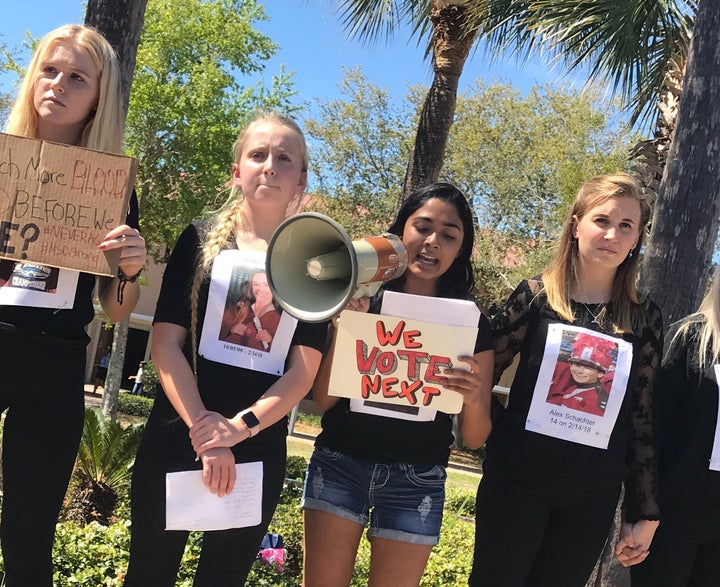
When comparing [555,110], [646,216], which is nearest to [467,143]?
[555,110]

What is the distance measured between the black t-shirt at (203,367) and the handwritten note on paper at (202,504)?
13 cm

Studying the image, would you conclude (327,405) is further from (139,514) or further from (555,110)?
(555,110)

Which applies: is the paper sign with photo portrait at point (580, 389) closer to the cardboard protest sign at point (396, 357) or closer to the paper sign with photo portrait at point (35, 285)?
the cardboard protest sign at point (396, 357)

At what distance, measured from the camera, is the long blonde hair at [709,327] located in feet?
9.36

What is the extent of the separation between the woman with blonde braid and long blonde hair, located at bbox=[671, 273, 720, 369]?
1.56 meters

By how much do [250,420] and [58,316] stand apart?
711 millimetres

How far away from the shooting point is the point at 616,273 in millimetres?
2887

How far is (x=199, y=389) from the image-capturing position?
236 cm

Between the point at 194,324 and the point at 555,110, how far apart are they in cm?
2136

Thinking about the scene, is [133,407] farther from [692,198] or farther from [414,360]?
[414,360]

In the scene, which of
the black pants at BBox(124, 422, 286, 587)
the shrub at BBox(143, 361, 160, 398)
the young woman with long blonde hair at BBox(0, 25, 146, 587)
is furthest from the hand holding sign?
the shrub at BBox(143, 361, 160, 398)

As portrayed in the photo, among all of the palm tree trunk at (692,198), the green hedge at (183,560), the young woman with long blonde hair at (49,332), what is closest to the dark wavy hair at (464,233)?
the young woman with long blonde hair at (49,332)

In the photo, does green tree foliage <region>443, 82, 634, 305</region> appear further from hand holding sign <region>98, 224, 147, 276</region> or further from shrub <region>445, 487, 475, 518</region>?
hand holding sign <region>98, 224, 147, 276</region>

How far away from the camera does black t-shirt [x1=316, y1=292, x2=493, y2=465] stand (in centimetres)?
258
